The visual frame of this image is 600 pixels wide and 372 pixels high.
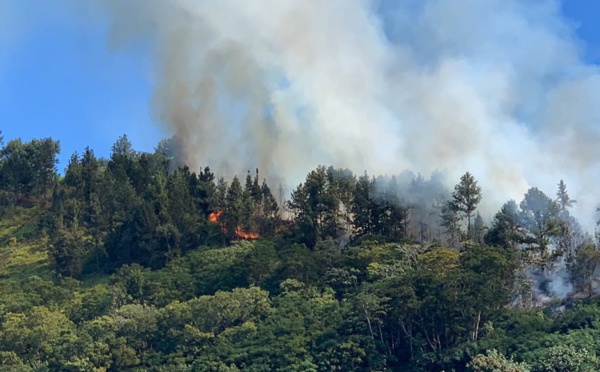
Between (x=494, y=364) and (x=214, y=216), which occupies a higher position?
(x=214, y=216)

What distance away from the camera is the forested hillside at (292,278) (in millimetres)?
55500

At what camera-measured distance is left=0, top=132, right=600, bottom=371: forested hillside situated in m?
55.5

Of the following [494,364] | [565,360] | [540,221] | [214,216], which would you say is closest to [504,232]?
[540,221]

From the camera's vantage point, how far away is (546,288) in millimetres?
64312

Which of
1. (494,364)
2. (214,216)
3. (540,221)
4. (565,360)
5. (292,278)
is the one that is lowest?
(565,360)

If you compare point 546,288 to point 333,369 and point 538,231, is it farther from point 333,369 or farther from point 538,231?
point 333,369

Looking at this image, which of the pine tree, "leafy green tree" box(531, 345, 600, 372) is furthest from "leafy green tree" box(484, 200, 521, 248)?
"leafy green tree" box(531, 345, 600, 372)

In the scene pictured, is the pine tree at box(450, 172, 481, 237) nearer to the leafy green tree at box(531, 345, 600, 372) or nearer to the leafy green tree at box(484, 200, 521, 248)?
the leafy green tree at box(484, 200, 521, 248)

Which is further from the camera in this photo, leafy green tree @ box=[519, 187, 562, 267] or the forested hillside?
leafy green tree @ box=[519, 187, 562, 267]

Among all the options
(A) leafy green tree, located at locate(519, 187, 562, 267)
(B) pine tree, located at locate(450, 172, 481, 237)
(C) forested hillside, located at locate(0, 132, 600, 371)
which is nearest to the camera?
(C) forested hillside, located at locate(0, 132, 600, 371)

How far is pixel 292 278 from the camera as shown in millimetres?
66188

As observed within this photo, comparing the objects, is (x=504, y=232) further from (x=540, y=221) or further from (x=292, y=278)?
(x=292, y=278)

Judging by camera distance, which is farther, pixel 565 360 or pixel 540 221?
pixel 540 221

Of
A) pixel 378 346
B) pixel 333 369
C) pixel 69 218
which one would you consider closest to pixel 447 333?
pixel 378 346
